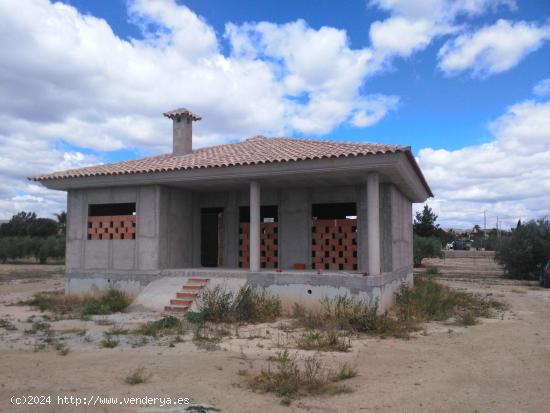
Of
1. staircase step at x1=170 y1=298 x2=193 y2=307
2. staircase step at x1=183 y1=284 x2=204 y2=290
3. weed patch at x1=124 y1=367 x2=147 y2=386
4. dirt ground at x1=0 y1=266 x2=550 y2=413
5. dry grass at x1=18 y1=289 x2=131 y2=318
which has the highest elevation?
staircase step at x1=183 y1=284 x2=204 y2=290

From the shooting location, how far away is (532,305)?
51.6ft

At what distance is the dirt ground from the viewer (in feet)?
18.7

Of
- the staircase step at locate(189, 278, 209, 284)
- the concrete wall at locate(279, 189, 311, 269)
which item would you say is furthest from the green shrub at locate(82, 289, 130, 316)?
the concrete wall at locate(279, 189, 311, 269)

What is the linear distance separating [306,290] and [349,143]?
171 inches

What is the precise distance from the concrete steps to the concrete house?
0.20 feet

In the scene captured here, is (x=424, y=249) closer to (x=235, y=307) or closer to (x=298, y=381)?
(x=235, y=307)

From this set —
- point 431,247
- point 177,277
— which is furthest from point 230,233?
point 431,247

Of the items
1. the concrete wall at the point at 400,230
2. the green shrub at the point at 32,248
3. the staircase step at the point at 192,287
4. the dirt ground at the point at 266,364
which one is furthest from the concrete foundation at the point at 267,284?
the green shrub at the point at 32,248

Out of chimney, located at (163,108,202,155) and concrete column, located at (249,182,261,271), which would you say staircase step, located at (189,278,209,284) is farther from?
chimney, located at (163,108,202,155)

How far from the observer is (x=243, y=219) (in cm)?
1641

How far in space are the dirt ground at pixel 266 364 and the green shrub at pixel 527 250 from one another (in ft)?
62.8

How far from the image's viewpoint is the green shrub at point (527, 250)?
91.0ft

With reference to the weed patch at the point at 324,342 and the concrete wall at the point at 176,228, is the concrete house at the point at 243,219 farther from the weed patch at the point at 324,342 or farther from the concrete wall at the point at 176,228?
the weed patch at the point at 324,342

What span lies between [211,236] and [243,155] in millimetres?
3838
